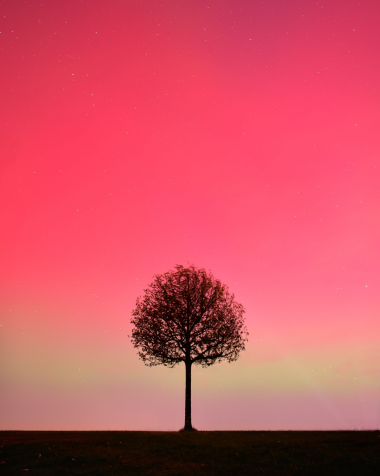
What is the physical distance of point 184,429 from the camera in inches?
1411
